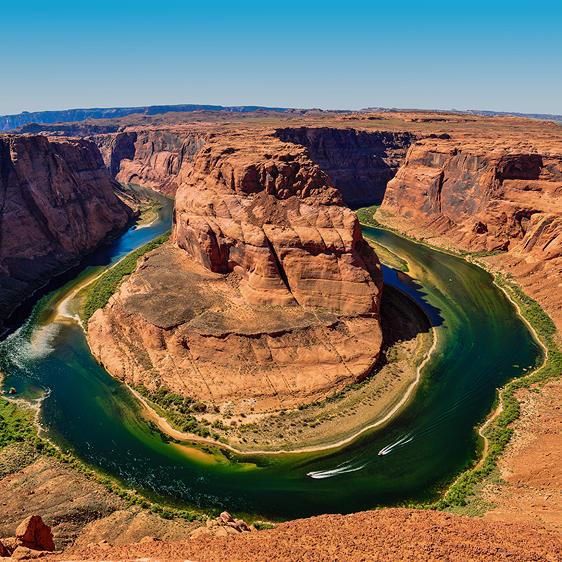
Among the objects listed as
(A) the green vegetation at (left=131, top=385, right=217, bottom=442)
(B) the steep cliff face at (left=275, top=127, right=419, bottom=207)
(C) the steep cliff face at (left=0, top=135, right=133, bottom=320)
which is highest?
(B) the steep cliff face at (left=275, top=127, right=419, bottom=207)

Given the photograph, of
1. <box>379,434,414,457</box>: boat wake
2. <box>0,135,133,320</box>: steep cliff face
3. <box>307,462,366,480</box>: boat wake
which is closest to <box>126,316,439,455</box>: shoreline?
<box>307,462,366,480</box>: boat wake

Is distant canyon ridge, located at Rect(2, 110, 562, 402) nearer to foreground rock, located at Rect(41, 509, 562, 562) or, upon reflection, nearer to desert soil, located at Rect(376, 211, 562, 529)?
desert soil, located at Rect(376, 211, 562, 529)

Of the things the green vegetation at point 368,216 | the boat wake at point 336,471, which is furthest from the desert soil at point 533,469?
the green vegetation at point 368,216

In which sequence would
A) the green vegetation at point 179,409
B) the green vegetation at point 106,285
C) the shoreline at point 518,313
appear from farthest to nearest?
the green vegetation at point 106,285
the green vegetation at point 179,409
the shoreline at point 518,313

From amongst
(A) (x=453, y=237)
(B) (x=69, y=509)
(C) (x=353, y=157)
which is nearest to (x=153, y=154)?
(C) (x=353, y=157)

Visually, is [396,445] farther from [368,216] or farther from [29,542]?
[368,216]

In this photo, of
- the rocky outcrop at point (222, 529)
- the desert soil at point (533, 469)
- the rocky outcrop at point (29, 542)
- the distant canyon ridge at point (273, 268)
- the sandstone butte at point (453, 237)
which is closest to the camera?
the sandstone butte at point (453, 237)

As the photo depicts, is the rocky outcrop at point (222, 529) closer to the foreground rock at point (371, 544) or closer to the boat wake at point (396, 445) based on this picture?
the foreground rock at point (371, 544)
